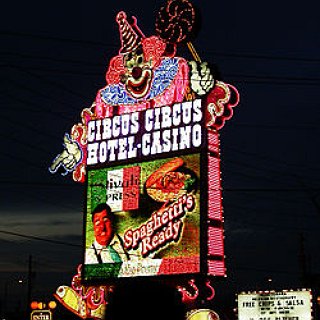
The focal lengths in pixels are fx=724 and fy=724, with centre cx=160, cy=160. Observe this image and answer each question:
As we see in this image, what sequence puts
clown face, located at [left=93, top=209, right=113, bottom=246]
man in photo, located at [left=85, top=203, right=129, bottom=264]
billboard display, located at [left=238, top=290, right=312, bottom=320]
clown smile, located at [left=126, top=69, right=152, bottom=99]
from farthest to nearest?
clown smile, located at [left=126, top=69, right=152, bottom=99], clown face, located at [left=93, top=209, right=113, bottom=246], man in photo, located at [left=85, top=203, right=129, bottom=264], billboard display, located at [left=238, top=290, right=312, bottom=320]

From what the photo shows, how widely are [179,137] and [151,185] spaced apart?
231 centimetres

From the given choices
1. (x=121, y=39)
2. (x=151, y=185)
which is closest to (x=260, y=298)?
(x=151, y=185)

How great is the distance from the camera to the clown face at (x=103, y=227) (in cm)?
3103

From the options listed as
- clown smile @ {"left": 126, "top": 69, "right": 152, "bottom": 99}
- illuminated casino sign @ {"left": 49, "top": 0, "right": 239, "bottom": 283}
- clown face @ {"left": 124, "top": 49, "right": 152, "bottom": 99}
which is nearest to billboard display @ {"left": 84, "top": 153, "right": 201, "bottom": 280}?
illuminated casino sign @ {"left": 49, "top": 0, "right": 239, "bottom": 283}

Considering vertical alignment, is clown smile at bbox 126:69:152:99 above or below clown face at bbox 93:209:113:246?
above

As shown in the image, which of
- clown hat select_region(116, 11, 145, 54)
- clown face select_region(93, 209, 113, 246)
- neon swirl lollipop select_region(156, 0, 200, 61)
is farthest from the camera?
clown hat select_region(116, 11, 145, 54)

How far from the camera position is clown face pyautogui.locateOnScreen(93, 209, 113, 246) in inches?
1222

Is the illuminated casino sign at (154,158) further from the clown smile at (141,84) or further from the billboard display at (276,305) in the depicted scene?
the billboard display at (276,305)

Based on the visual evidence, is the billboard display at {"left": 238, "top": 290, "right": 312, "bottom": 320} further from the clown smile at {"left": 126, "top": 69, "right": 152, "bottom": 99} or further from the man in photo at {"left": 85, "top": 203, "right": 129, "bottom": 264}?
the clown smile at {"left": 126, "top": 69, "right": 152, "bottom": 99}

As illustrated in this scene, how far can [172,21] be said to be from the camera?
31.4 meters

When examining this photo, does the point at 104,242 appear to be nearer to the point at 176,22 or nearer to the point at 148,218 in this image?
the point at 148,218

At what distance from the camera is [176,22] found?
3123cm

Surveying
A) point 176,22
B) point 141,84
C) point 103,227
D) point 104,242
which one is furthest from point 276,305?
point 176,22

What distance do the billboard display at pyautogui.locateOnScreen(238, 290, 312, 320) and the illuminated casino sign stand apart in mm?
2823
